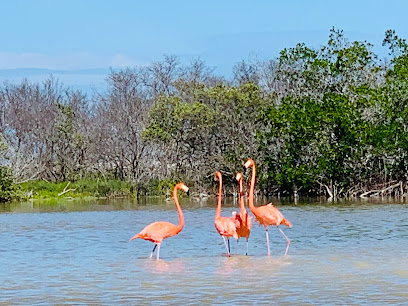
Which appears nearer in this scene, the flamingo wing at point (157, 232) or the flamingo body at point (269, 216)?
the flamingo wing at point (157, 232)

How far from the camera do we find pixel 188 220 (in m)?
20.9

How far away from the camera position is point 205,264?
39.4ft

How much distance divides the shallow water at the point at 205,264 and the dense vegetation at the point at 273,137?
1032 cm

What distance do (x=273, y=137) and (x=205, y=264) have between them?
20.9m

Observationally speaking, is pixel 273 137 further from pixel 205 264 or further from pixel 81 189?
pixel 205 264

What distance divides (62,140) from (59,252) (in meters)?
26.9

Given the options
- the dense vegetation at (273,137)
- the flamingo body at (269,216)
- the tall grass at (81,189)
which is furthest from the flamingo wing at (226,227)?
the tall grass at (81,189)

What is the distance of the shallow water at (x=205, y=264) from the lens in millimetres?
9297

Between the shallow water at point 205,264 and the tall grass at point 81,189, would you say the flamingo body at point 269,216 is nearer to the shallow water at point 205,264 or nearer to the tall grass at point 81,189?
the shallow water at point 205,264

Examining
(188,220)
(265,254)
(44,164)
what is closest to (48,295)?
(265,254)

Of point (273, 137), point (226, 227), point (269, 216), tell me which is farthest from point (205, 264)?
point (273, 137)

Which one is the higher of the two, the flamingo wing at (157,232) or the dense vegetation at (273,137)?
the dense vegetation at (273,137)

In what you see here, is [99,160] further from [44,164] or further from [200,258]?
[200,258]

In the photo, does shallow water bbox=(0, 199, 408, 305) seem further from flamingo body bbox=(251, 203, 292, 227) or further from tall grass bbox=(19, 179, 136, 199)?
tall grass bbox=(19, 179, 136, 199)
